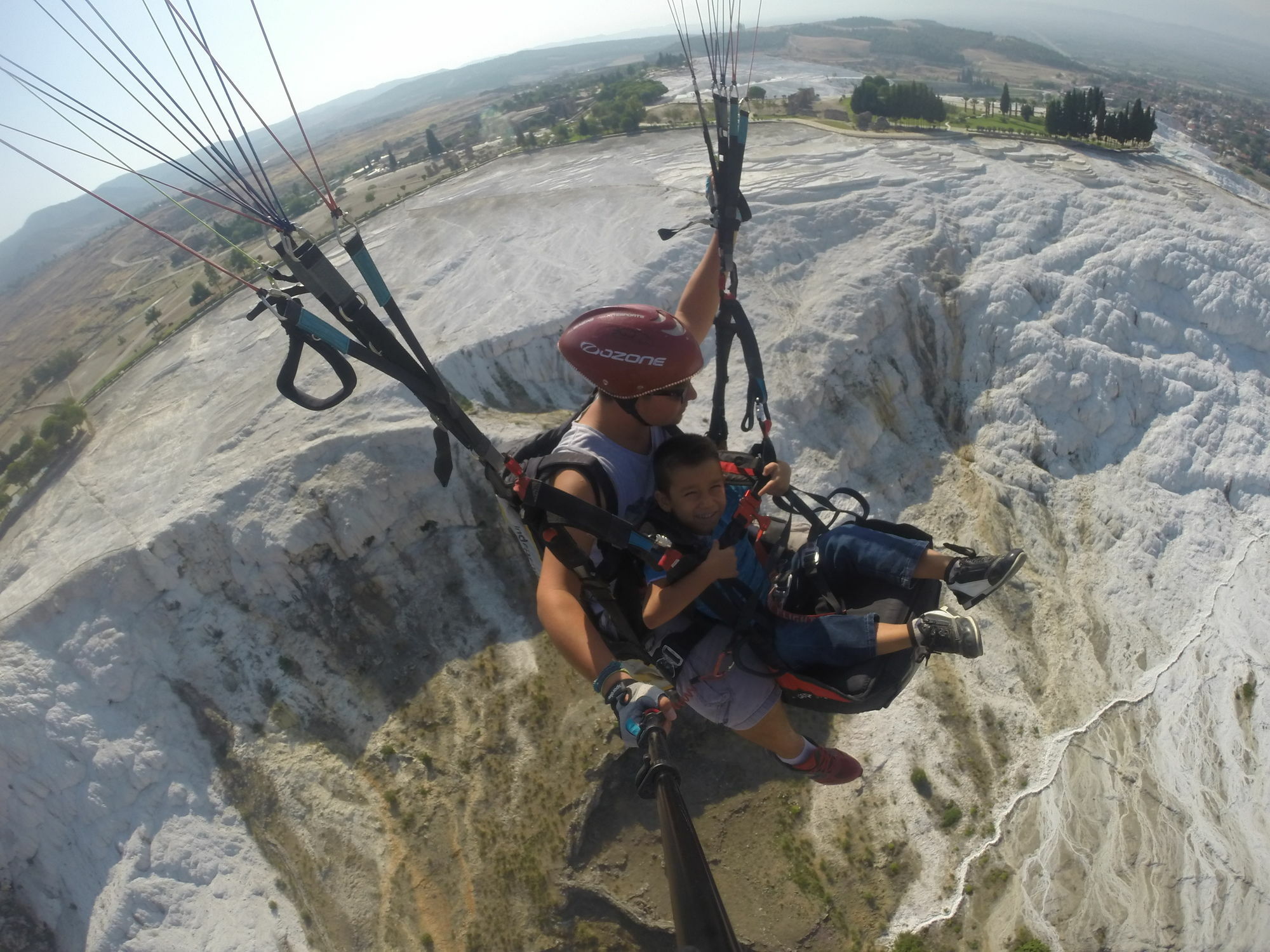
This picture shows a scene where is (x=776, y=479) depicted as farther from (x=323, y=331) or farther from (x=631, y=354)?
(x=323, y=331)

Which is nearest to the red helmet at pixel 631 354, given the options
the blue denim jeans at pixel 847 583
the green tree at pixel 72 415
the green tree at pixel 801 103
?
the blue denim jeans at pixel 847 583

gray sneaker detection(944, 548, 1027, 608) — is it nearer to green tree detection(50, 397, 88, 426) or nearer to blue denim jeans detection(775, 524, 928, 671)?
blue denim jeans detection(775, 524, 928, 671)

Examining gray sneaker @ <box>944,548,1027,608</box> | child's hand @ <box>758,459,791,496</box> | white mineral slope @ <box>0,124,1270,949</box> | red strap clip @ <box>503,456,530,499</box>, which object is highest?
red strap clip @ <box>503,456,530,499</box>

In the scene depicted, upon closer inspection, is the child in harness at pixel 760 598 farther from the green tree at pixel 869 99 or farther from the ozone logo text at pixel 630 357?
A: the green tree at pixel 869 99

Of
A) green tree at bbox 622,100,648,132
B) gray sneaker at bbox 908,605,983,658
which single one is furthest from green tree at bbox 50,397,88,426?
green tree at bbox 622,100,648,132

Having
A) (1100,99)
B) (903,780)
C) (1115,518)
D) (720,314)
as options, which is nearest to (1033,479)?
(1115,518)

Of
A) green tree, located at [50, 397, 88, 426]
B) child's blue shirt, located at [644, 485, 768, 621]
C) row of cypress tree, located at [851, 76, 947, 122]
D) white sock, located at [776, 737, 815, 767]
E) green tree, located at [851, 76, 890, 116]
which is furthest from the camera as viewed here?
green tree, located at [851, 76, 890, 116]
